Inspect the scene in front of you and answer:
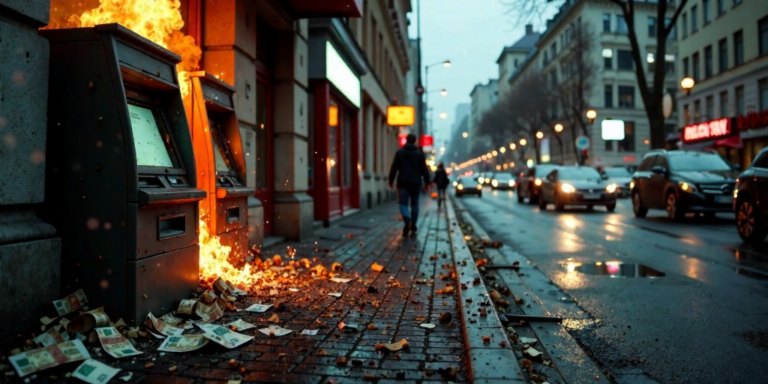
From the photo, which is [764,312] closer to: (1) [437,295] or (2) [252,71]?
(1) [437,295]

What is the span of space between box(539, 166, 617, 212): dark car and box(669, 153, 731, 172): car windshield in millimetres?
3887

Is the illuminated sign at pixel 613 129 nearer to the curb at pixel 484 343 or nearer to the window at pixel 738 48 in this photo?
the window at pixel 738 48

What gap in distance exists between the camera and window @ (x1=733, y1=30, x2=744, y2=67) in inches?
1292

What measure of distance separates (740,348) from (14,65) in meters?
4.76

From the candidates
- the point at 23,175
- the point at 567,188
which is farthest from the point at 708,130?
the point at 23,175

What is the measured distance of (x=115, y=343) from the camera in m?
3.44

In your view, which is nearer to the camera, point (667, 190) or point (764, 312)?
point (764, 312)

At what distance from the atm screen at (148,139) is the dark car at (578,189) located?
16544mm

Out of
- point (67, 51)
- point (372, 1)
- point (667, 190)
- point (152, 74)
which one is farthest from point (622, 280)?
point (372, 1)

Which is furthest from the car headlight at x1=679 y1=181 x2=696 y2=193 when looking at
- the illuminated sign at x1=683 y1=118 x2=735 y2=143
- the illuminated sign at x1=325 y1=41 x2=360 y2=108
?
the illuminated sign at x1=683 y1=118 x2=735 y2=143

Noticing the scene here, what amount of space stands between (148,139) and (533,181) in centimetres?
2143

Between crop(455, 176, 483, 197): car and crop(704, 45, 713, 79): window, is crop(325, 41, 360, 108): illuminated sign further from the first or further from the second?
crop(704, 45, 713, 79): window

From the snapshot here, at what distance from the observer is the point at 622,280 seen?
6645 millimetres

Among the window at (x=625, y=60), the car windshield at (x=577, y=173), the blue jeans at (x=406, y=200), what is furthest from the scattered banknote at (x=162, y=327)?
the window at (x=625, y=60)
